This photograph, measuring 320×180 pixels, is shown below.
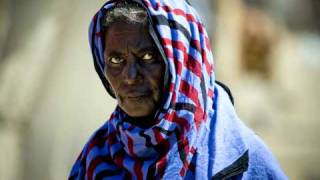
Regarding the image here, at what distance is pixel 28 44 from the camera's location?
639 cm

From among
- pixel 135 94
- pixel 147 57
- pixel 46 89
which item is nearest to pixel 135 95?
pixel 135 94

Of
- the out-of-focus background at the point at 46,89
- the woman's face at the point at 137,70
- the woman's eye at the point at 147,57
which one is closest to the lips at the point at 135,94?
the woman's face at the point at 137,70

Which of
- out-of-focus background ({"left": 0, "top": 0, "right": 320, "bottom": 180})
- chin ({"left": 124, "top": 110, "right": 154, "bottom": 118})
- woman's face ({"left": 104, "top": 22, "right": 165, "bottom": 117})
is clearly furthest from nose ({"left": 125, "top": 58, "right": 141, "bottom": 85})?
out-of-focus background ({"left": 0, "top": 0, "right": 320, "bottom": 180})

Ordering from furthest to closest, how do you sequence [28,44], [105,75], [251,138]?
[28,44] < [105,75] < [251,138]

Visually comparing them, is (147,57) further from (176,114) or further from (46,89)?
(46,89)

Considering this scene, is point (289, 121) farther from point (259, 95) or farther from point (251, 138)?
point (251, 138)

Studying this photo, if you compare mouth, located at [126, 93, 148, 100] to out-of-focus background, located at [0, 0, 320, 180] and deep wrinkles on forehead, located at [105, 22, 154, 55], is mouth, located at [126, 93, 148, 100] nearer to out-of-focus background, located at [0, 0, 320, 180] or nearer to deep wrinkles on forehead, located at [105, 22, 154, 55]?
deep wrinkles on forehead, located at [105, 22, 154, 55]

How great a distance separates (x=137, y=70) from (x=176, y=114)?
20cm

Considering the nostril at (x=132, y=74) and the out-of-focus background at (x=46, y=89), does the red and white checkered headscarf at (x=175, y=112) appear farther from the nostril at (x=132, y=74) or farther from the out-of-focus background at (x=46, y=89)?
the out-of-focus background at (x=46, y=89)

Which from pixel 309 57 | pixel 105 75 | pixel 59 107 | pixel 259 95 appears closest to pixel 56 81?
pixel 59 107

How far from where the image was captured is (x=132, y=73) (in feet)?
8.75

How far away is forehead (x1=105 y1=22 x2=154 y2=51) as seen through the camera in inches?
106

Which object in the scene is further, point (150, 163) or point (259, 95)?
point (259, 95)

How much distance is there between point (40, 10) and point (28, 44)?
30cm
